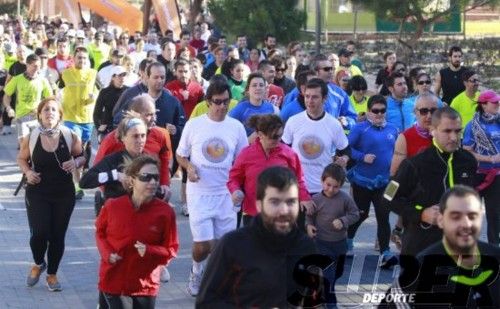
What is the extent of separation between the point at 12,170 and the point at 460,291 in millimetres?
13430

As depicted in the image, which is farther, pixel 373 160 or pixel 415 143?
pixel 373 160

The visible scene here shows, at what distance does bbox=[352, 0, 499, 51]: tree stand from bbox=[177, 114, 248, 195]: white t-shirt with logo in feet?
65.3

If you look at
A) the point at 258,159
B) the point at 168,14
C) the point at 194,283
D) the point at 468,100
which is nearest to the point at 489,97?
the point at 468,100

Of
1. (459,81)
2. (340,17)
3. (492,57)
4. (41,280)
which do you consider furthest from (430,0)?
(340,17)

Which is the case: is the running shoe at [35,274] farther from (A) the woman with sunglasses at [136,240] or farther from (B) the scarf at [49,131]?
(A) the woman with sunglasses at [136,240]

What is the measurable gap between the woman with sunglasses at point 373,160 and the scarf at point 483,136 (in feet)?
2.62

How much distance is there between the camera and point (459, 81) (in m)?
17.1

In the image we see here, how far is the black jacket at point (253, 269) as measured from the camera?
5488 millimetres

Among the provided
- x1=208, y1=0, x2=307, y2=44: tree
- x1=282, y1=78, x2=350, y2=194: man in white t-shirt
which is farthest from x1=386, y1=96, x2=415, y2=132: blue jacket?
x1=208, y1=0, x2=307, y2=44: tree

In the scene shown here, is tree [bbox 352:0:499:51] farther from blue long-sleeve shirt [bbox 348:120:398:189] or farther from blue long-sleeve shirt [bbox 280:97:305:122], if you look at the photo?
blue long-sleeve shirt [bbox 348:120:398:189]

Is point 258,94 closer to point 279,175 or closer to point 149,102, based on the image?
point 149,102

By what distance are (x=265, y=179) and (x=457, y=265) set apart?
37.3 inches

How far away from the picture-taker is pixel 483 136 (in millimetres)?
11836

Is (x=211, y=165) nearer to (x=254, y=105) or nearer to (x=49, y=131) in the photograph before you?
(x=49, y=131)
